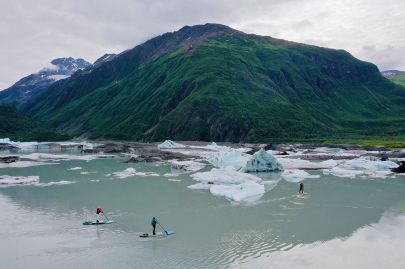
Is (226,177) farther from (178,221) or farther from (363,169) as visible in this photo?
(363,169)

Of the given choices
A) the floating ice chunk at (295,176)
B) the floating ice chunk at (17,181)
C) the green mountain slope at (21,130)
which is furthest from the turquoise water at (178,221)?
the green mountain slope at (21,130)

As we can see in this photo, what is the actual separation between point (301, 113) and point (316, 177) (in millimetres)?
112589

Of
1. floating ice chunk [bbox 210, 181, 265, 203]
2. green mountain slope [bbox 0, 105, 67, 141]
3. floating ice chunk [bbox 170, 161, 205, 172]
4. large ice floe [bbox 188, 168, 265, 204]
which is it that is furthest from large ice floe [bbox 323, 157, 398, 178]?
green mountain slope [bbox 0, 105, 67, 141]

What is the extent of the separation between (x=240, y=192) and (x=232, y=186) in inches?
154

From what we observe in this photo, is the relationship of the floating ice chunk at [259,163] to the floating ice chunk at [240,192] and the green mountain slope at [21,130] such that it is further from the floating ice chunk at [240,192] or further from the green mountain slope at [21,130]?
the green mountain slope at [21,130]

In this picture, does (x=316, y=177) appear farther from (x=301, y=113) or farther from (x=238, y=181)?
(x=301, y=113)

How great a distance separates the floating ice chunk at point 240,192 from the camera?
140ft

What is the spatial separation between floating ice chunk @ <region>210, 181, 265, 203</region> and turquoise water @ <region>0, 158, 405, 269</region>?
3.39ft

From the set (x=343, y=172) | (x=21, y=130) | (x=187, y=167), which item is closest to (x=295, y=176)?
(x=343, y=172)

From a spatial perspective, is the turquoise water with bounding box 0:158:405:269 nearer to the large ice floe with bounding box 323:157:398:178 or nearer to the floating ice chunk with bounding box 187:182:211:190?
the floating ice chunk with bounding box 187:182:211:190

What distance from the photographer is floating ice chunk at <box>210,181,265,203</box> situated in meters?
42.5

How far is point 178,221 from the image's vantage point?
34219 mm

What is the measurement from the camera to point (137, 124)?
182m

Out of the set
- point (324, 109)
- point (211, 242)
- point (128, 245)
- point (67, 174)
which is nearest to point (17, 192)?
point (67, 174)
